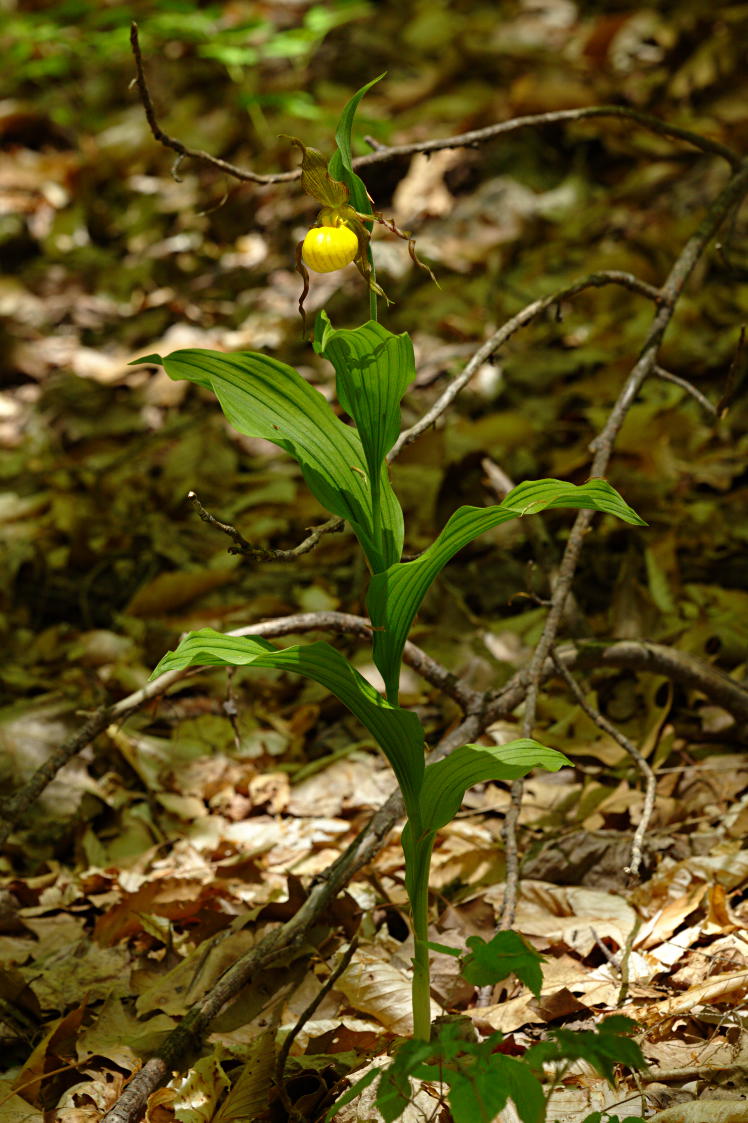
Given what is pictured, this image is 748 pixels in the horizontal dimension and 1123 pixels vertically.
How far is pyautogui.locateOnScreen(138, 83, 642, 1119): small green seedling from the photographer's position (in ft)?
3.45

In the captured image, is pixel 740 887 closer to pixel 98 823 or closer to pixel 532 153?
pixel 98 823

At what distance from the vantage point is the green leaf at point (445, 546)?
1.02 metres

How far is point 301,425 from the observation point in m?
1.13

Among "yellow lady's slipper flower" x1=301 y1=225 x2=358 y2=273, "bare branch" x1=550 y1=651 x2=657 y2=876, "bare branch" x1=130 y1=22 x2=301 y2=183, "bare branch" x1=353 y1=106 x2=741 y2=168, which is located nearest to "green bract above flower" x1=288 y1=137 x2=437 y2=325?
"yellow lady's slipper flower" x1=301 y1=225 x2=358 y2=273

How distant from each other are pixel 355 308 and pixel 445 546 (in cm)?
270

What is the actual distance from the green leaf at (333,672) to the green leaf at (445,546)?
5 cm

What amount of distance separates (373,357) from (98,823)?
1365 millimetres

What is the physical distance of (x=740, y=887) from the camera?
1536 millimetres

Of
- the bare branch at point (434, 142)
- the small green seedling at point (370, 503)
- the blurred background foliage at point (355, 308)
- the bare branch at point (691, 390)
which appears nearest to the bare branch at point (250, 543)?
the small green seedling at point (370, 503)

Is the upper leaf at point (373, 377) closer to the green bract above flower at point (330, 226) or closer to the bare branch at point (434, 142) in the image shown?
the green bract above flower at point (330, 226)

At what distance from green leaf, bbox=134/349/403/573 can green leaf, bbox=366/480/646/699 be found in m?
0.07

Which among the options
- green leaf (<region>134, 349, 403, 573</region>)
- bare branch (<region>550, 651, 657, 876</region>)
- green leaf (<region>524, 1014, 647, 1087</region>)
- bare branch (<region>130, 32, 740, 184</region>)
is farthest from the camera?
bare branch (<region>130, 32, 740, 184</region>)

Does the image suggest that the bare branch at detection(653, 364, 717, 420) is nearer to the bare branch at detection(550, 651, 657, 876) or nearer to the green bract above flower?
the bare branch at detection(550, 651, 657, 876)

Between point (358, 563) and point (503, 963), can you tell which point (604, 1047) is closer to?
point (503, 963)
